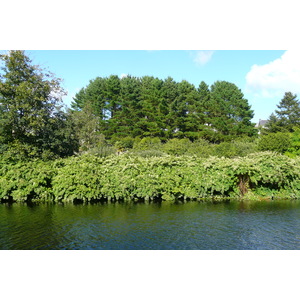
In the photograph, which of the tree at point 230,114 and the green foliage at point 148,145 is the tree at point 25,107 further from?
the tree at point 230,114

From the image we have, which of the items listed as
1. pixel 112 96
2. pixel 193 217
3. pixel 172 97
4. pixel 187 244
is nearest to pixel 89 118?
pixel 112 96

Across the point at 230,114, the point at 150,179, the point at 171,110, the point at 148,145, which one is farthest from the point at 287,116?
the point at 150,179

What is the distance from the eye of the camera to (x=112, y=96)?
159ft

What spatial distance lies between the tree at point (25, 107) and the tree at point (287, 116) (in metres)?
36.3

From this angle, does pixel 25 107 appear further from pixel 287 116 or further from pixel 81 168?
pixel 287 116

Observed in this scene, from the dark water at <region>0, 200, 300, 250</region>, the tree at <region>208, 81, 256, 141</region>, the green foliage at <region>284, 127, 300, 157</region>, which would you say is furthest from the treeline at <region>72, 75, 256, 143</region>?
the dark water at <region>0, 200, 300, 250</region>

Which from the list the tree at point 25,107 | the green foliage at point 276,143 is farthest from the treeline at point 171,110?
the tree at point 25,107

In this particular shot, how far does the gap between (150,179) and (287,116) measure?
3927cm

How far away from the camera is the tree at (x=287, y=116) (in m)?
44.6

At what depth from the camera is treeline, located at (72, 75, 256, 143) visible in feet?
139

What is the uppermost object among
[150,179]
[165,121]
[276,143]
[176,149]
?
[165,121]

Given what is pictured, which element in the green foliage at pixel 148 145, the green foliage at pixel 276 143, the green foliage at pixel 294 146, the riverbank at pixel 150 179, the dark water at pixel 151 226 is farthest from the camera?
the green foliage at pixel 148 145

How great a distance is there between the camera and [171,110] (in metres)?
43.7

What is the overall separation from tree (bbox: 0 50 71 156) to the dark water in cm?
432
